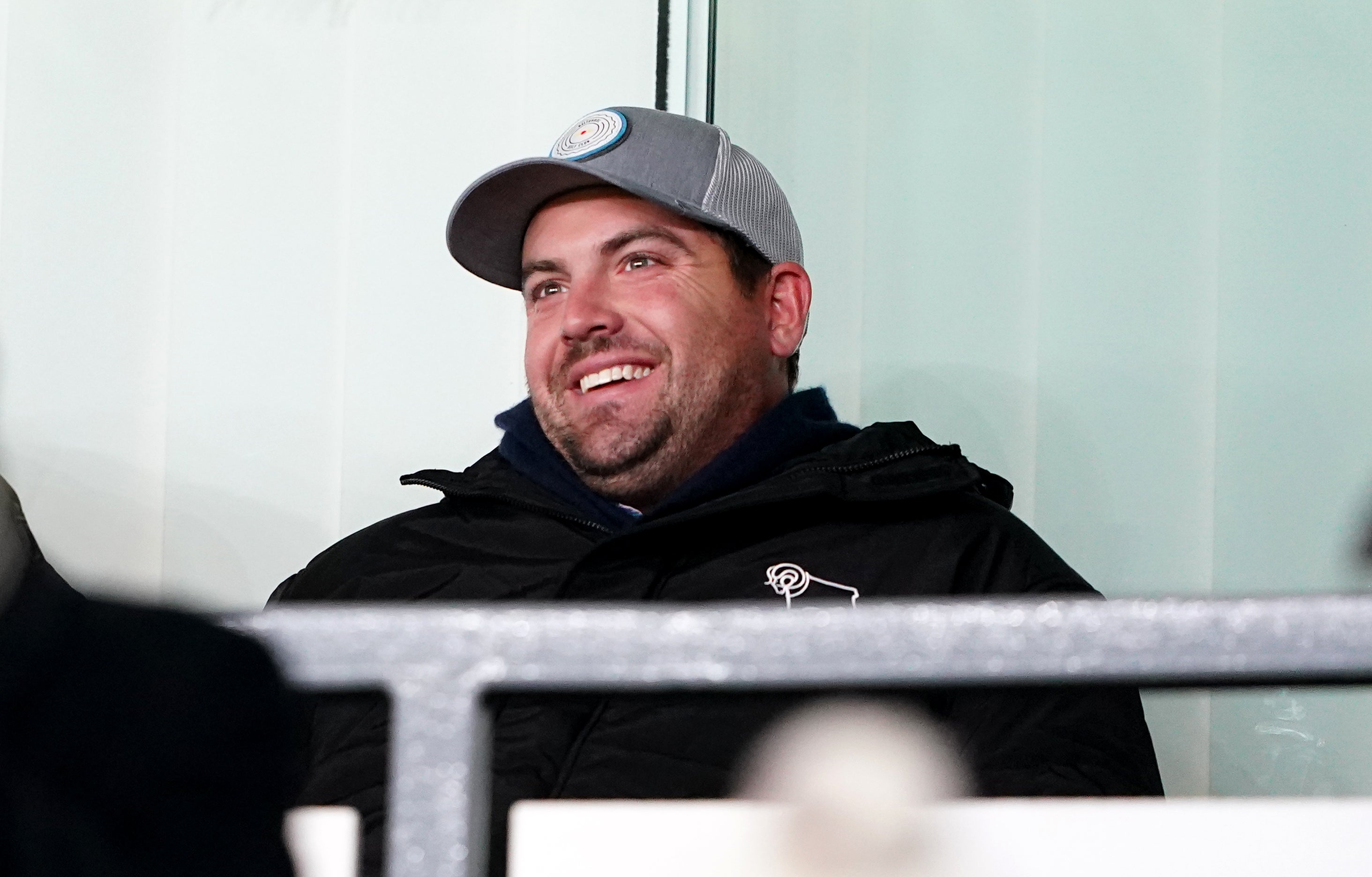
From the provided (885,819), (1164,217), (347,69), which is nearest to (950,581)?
(1164,217)

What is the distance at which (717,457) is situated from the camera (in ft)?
4.28

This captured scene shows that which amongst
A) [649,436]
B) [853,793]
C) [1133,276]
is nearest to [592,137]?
[649,436]

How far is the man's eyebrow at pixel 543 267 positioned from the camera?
1.41 metres

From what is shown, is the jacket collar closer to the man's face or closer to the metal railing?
the man's face

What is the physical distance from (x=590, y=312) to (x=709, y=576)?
32 cm

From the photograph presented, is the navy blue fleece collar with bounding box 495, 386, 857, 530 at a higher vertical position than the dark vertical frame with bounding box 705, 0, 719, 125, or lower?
lower

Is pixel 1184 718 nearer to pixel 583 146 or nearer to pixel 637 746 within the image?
pixel 637 746

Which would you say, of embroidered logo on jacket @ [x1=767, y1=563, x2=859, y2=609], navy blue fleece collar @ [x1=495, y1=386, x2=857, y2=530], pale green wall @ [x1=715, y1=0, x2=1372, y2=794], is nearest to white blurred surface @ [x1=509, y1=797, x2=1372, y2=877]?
embroidered logo on jacket @ [x1=767, y1=563, x2=859, y2=609]

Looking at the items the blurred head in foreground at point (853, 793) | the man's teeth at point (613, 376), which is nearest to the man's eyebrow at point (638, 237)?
the man's teeth at point (613, 376)

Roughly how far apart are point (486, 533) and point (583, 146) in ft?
1.19

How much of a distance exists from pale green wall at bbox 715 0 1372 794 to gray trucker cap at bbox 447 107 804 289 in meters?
0.21

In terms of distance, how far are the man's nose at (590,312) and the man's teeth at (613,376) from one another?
34 millimetres

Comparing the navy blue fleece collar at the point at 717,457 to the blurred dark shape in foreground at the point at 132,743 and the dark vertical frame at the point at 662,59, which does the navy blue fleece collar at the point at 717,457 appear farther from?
the blurred dark shape in foreground at the point at 132,743

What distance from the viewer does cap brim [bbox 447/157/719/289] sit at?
1.35m
